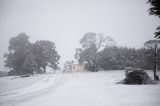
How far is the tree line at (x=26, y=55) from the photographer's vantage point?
28312 millimetres

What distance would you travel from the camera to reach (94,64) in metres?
23.6

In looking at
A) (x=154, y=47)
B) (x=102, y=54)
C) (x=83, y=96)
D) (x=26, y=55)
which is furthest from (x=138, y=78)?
(x=26, y=55)

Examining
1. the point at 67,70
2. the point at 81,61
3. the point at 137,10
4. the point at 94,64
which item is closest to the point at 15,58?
the point at 67,70

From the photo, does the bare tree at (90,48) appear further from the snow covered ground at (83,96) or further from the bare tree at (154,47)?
the snow covered ground at (83,96)

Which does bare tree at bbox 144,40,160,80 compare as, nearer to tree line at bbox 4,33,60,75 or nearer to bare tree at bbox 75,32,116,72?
bare tree at bbox 75,32,116,72

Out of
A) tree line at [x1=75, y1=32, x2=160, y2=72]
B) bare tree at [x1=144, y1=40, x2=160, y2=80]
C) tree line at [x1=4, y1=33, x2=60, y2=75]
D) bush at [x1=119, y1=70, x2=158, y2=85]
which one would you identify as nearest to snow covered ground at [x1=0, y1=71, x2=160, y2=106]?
bush at [x1=119, y1=70, x2=158, y2=85]

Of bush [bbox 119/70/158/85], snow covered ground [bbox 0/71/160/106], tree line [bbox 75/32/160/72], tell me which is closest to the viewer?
snow covered ground [bbox 0/71/160/106]

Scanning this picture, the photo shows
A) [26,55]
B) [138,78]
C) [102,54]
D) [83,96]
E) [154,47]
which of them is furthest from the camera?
[26,55]

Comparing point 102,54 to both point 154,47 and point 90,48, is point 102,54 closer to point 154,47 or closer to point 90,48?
point 90,48

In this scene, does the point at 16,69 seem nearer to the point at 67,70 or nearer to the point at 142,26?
the point at 67,70

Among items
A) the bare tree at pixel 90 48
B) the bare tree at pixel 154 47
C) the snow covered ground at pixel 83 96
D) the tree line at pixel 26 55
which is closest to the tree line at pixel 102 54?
the bare tree at pixel 90 48

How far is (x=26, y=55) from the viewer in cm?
2925

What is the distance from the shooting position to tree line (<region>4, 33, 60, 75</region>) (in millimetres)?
28312

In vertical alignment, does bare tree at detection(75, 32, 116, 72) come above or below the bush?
above
